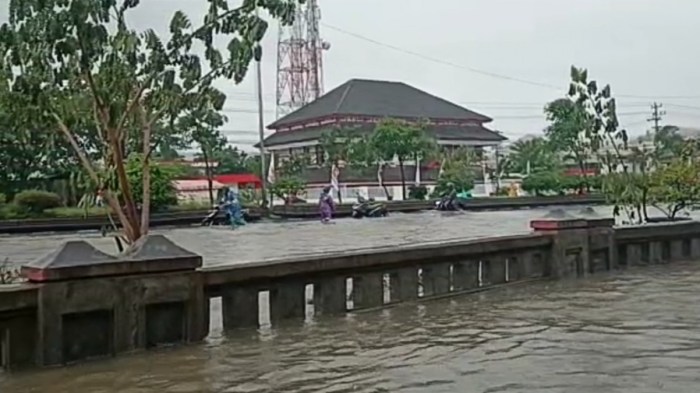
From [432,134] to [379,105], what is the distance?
5251mm

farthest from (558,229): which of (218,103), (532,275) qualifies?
(218,103)

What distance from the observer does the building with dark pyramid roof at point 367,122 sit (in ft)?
175

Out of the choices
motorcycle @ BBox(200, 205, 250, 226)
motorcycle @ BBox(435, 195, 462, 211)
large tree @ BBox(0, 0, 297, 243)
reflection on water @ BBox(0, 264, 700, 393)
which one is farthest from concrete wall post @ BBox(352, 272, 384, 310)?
motorcycle @ BBox(435, 195, 462, 211)

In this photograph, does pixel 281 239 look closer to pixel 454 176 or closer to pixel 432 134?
pixel 454 176

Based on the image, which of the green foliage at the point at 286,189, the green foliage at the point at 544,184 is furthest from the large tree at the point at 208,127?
the green foliage at the point at 544,184

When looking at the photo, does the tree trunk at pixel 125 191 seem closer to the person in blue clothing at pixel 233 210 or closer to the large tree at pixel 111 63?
the large tree at pixel 111 63

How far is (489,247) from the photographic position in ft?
34.8

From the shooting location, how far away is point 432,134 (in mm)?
54562

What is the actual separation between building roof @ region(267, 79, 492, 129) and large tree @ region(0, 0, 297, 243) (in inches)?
1777

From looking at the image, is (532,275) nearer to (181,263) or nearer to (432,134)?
(181,263)

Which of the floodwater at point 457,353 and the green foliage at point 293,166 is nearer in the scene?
the floodwater at point 457,353

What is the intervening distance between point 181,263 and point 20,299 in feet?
4.39

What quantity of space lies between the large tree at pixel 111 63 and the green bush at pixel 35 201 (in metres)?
24.1

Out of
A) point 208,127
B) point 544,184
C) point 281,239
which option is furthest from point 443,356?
point 544,184
